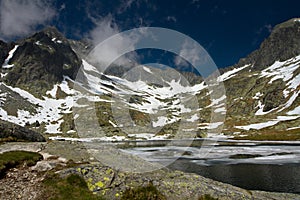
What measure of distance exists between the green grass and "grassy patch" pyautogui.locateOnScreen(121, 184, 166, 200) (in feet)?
30.0

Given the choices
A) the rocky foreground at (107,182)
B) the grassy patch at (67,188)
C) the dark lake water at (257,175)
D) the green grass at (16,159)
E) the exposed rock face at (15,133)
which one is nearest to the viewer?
the grassy patch at (67,188)

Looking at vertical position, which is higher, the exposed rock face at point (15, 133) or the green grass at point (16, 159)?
the exposed rock face at point (15, 133)

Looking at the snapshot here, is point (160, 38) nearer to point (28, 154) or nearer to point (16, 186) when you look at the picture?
point (28, 154)

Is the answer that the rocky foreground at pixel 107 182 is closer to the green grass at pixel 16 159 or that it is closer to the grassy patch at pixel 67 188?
the grassy patch at pixel 67 188

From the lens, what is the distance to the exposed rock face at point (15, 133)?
31984 mm

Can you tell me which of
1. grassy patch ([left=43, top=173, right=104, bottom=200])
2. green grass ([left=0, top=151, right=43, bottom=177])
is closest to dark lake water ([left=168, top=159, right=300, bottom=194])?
grassy patch ([left=43, top=173, right=104, bottom=200])

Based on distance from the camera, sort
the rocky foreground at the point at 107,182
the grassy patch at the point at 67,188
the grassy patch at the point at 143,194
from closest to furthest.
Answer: the grassy patch at the point at 67,188
the rocky foreground at the point at 107,182
the grassy patch at the point at 143,194

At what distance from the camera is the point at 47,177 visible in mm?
18719

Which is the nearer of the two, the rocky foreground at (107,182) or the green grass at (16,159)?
the rocky foreground at (107,182)

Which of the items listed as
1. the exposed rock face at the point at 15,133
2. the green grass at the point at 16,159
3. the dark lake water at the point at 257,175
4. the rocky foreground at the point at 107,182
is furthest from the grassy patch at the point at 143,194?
the dark lake water at the point at 257,175

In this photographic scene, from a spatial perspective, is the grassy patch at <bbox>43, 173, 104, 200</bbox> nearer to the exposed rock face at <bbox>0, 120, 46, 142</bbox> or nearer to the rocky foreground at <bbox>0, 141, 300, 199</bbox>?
the rocky foreground at <bbox>0, 141, 300, 199</bbox>

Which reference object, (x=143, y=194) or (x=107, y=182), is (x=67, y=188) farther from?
(x=143, y=194)

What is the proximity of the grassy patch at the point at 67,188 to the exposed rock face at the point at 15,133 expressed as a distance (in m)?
17.3

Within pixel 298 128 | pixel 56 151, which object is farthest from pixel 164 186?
pixel 298 128
